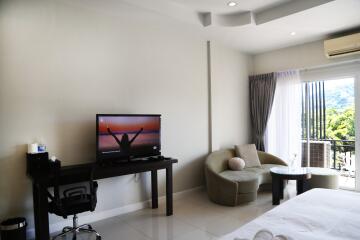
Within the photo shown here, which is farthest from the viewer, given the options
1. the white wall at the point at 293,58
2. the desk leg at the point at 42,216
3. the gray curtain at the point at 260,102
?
the gray curtain at the point at 260,102

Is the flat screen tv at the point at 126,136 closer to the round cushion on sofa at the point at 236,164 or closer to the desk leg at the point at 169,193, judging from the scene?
the desk leg at the point at 169,193

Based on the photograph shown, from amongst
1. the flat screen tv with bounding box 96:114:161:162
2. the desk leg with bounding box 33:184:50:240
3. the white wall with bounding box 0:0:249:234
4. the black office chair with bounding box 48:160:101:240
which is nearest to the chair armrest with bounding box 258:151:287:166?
the white wall with bounding box 0:0:249:234

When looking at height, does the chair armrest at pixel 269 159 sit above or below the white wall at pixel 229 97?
below

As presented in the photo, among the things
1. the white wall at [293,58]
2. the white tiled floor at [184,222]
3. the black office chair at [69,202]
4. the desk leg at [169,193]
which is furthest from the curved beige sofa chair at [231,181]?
the white wall at [293,58]

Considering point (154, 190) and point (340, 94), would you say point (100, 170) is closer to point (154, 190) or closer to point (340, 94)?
point (154, 190)

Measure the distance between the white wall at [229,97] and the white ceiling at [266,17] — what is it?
58 centimetres

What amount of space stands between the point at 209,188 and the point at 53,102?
260 centimetres

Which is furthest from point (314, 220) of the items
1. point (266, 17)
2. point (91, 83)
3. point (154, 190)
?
point (266, 17)

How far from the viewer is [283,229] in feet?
5.15

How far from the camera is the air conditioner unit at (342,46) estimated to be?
12.7 feet

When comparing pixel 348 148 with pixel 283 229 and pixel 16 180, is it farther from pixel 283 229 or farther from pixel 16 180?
pixel 16 180

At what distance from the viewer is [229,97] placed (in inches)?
200

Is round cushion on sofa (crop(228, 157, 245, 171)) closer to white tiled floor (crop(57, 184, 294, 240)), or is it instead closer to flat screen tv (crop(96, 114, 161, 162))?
white tiled floor (crop(57, 184, 294, 240))

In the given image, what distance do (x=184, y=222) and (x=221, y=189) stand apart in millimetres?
859
